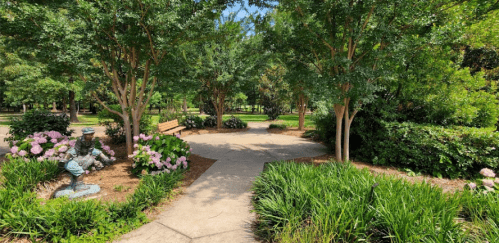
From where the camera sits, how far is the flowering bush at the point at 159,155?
179 inches

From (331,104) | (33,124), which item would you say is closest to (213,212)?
(331,104)

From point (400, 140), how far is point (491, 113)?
2.72 m

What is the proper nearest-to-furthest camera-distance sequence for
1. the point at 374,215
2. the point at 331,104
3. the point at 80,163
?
the point at 374,215
the point at 80,163
the point at 331,104

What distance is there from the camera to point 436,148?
5.15 metres

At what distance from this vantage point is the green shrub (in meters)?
4.74

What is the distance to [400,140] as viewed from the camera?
18.7ft

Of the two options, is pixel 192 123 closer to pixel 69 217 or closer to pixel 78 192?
pixel 78 192

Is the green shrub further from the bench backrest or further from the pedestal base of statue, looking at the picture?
the bench backrest

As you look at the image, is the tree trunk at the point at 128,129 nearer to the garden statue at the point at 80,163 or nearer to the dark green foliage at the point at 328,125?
the garden statue at the point at 80,163

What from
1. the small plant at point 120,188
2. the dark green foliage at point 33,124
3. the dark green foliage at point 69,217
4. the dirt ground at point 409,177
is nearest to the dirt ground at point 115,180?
the small plant at point 120,188

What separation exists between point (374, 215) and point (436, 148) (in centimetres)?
406

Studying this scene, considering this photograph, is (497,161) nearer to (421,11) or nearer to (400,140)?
(400,140)

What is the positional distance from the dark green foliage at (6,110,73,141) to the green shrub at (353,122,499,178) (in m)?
10.2

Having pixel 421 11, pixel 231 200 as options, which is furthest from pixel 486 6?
pixel 231 200
